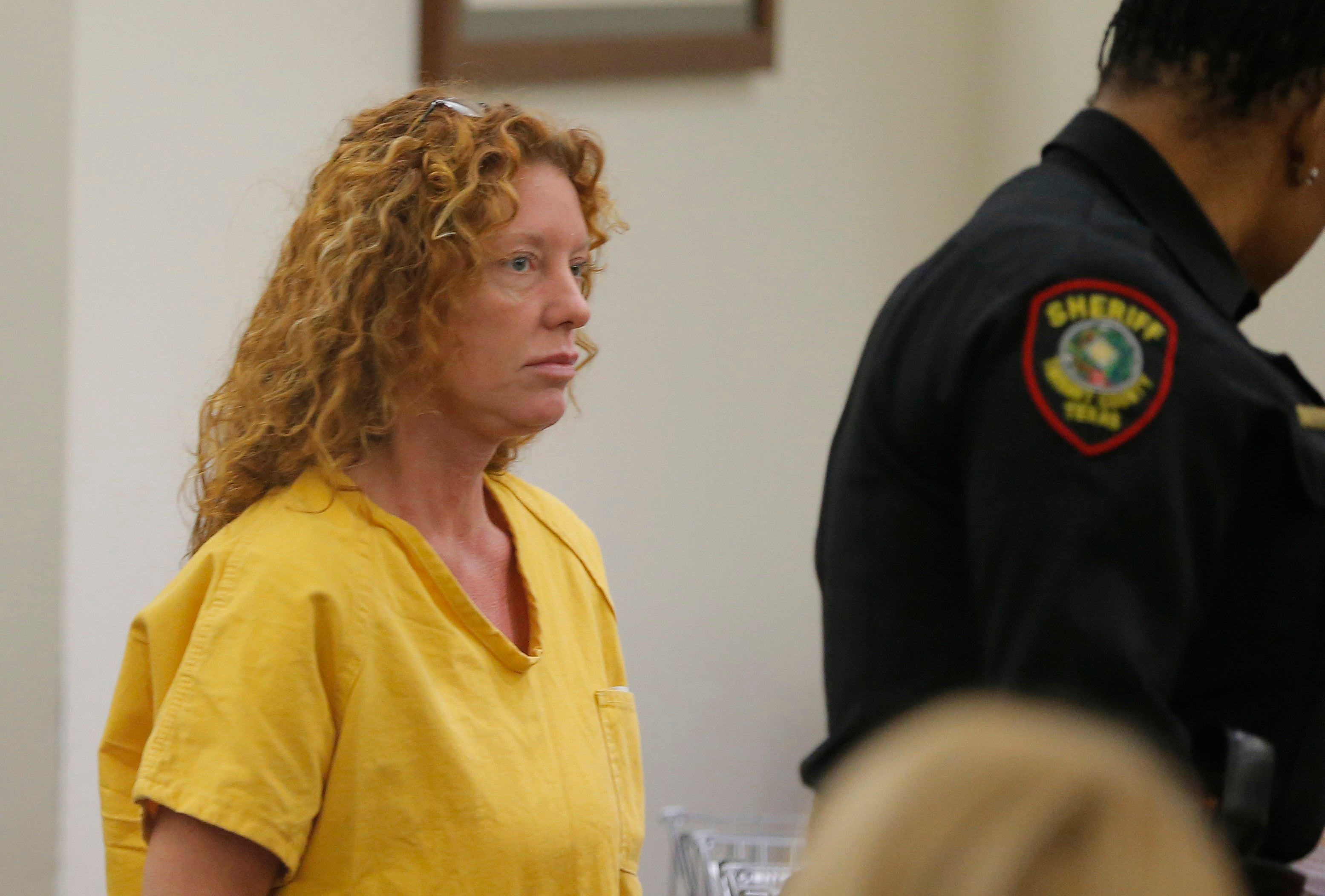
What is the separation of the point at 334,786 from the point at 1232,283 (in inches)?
30.2

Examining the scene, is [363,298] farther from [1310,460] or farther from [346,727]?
[1310,460]

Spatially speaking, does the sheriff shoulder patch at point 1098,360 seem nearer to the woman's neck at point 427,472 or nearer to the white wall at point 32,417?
the woman's neck at point 427,472

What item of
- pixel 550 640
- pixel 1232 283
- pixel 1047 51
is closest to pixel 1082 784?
pixel 1232 283

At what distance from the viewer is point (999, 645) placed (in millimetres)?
854

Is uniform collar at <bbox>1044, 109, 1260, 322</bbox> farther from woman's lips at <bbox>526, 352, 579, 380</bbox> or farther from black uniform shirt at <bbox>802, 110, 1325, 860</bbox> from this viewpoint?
woman's lips at <bbox>526, 352, 579, 380</bbox>

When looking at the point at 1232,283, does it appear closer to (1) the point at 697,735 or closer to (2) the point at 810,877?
(2) the point at 810,877

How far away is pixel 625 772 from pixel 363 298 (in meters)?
0.50

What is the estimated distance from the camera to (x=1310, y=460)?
0.89 m

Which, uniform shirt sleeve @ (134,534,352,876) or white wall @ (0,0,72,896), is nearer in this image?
uniform shirt sleeve @ (134,534,352,876)

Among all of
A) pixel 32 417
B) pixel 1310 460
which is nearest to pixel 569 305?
pixel 1310 460

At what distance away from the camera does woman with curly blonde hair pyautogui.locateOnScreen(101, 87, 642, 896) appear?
1150 mm

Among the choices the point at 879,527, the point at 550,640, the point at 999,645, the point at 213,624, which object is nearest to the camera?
the point at 999,645

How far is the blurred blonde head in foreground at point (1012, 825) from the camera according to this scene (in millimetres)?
513

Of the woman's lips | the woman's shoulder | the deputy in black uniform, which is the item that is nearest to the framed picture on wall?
the woman's lips
